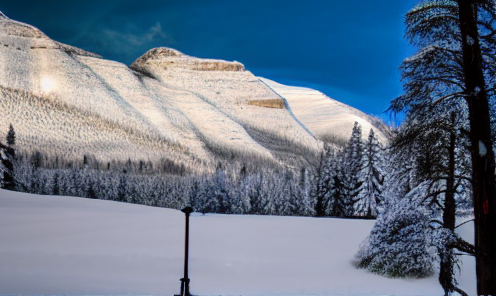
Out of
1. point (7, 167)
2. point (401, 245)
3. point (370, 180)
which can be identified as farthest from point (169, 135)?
point (401, 245)

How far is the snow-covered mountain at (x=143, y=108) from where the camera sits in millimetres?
39656

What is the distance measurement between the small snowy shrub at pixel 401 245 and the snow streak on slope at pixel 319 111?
160ft

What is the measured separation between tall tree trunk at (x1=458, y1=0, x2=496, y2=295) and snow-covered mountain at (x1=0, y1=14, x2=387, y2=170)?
28750 mm

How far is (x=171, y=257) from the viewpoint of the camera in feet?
27.8

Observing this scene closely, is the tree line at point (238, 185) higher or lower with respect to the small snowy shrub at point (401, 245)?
higher

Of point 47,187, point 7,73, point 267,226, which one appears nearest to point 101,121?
point 7,73

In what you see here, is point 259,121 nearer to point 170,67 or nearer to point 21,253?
point 170,67

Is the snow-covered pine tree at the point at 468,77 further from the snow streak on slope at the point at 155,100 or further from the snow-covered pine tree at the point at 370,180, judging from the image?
the snow streak on slope at the point at 155,100

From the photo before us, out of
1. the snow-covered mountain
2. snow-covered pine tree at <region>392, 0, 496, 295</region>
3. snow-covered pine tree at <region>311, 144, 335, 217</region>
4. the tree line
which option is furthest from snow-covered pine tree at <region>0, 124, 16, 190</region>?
snow-covered pine tree at <region>392, 0, 496, 295</region>

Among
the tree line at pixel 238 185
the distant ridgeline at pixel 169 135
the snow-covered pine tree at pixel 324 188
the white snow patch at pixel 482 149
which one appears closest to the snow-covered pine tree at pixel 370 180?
the tree line at pixel 238 185

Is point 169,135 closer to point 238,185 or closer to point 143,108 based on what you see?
point 143,108

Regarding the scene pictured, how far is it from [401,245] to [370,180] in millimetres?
17587

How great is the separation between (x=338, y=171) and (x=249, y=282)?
20.4m

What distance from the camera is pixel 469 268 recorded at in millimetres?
7484
